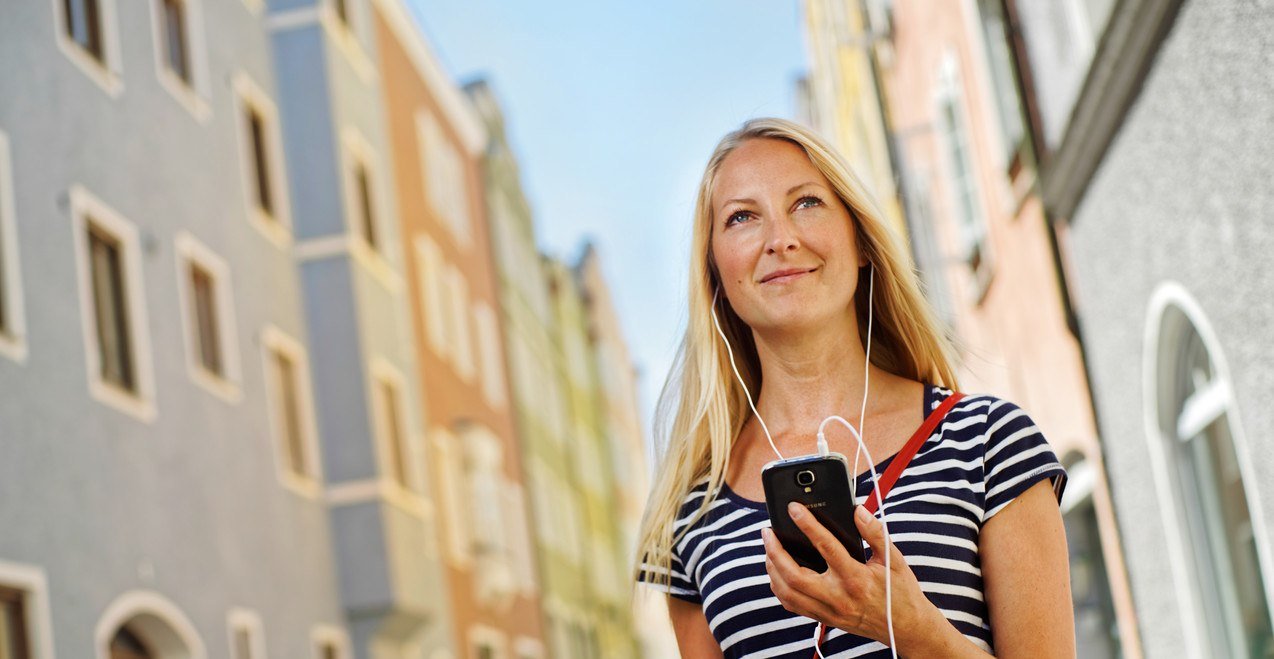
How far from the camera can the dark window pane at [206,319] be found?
1480 cm

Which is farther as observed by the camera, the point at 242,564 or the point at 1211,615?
the point at 242,564

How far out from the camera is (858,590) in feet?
7.47

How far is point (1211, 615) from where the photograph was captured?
359 inches

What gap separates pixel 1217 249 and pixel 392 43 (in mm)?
19995

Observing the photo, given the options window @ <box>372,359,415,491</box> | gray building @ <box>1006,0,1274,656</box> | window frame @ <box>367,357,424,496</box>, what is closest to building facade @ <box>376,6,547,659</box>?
window frame @ <box>367,357,424,496</box>

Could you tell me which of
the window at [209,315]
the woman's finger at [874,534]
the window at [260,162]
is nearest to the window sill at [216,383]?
the window at [209,315]

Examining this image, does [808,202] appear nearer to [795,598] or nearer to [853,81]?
[795,598]

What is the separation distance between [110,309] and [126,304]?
32cm

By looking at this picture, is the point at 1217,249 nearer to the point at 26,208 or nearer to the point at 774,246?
the point at 774,246

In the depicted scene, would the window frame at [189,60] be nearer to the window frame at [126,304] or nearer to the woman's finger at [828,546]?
the window frame at [126,304]

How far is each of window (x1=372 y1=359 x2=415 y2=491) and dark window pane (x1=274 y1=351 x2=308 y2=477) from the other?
1446 mm

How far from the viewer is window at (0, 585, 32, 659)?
31.8 ft

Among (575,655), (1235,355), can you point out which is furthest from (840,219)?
(575,655)

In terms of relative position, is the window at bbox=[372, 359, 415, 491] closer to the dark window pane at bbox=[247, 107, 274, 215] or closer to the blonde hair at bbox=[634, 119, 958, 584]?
the dark window pane at bbox=[247, 107, 274, 215]
